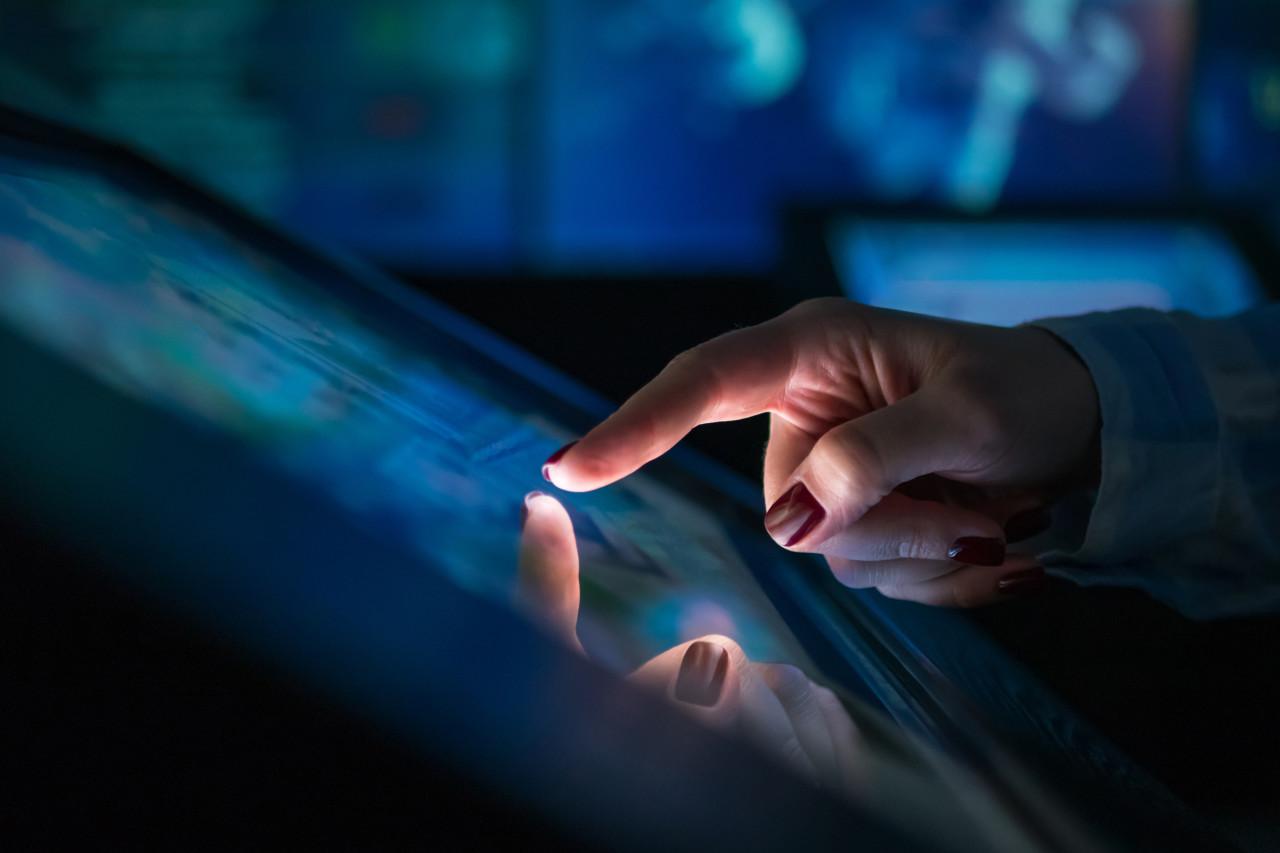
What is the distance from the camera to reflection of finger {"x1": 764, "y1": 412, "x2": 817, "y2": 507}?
0.68 meters

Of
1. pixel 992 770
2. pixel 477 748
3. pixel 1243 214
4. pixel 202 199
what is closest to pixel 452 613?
pixel 477 748

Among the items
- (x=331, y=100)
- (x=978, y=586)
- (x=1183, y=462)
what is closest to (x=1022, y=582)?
(x=978, y=586)

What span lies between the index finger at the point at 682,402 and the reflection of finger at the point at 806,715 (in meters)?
0.18

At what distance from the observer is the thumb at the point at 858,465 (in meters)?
0.54

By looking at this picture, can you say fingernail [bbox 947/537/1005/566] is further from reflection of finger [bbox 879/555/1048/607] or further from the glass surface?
Result: the glass surface

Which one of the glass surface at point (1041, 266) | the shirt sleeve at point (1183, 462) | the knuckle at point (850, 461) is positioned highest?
the glass surface at point (1041, 266)

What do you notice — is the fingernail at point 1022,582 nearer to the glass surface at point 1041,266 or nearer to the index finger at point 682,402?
the index finger at point 682,402

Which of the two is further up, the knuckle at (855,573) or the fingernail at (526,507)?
the knuckle at (855,573)

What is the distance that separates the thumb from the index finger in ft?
0.20

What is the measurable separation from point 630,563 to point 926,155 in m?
2.05

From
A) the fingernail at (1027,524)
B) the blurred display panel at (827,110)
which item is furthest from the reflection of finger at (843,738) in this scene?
the blurred display panel at (827,110)

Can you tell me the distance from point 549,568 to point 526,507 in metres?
0.10

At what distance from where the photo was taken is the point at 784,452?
69cm

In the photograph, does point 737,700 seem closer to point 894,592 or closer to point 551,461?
point 551,461
